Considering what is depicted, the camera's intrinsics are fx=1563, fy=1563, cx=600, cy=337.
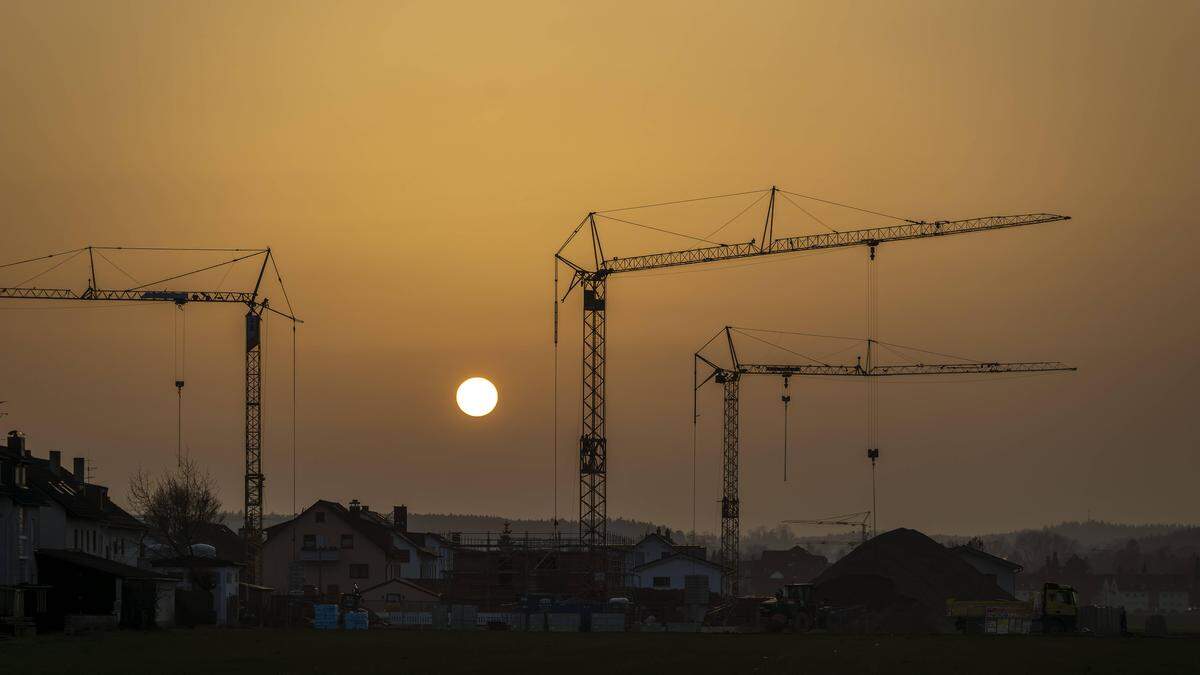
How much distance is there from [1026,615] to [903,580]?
125 feet

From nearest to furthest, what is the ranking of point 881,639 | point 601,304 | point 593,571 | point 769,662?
point 769,662 → point 881,639 → point 593,571 → point 601,304

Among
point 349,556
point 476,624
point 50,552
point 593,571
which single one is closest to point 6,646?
point 50,552

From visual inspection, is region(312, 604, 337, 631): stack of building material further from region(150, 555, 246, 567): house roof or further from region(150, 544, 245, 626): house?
region(150, 555, 246, 567): house roof

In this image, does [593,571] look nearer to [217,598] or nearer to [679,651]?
[217,598]

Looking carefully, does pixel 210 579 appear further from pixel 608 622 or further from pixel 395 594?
pixel 395 594

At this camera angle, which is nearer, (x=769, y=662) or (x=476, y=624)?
(x=769, y=662)

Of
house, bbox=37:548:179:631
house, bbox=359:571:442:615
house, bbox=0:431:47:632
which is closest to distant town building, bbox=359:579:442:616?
house, bbox=359:571:442:615

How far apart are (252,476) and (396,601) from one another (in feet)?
78.9

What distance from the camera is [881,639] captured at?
83.6m

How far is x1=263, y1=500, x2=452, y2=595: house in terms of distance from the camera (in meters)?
144

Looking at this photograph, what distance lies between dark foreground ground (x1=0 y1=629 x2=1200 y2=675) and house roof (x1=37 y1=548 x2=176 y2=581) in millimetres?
4904

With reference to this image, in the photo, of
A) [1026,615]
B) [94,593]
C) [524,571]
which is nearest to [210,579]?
[94,593]

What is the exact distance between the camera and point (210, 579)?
10462 cm

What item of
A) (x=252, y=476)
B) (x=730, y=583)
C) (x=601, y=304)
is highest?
(x=601, y=304)
